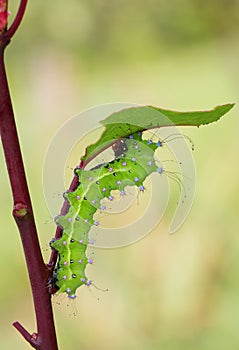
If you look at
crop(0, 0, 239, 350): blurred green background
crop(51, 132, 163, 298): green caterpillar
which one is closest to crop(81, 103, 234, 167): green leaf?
crop(51, 132, 163, 298): green caterpillar

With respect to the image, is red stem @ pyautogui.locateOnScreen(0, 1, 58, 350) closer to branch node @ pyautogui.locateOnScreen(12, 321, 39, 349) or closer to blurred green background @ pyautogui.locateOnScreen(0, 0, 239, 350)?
branch node @ pyautogui.locateOnScreen(12, 321, 39, 349)

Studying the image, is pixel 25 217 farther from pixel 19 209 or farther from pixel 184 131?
pixel 184 131

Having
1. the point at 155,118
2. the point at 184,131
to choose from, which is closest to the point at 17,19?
the point at 155,118

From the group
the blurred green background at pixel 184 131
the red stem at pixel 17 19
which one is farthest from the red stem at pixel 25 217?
the blurred green background at pixel 184 131

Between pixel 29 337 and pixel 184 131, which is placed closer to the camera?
pixel 29 337

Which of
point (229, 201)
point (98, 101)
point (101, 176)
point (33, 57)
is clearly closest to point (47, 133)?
point (98, 101)
